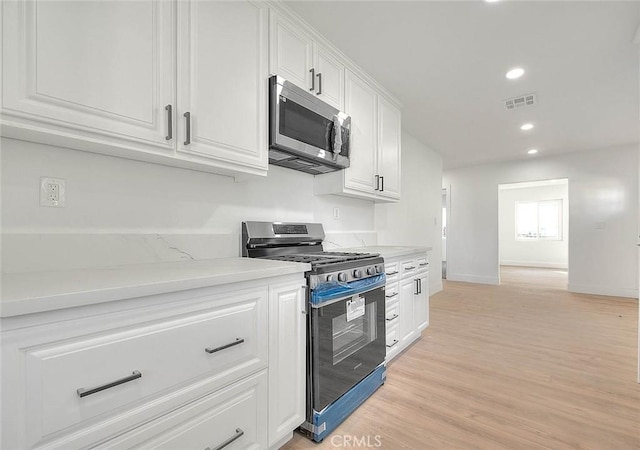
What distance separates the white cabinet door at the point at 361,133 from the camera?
250cm

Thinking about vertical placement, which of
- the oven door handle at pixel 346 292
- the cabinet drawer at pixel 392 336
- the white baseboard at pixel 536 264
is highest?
the oven door handle at pixel 346 292

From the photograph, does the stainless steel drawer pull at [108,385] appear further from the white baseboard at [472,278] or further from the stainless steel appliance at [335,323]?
the white baseboard at [472,278]

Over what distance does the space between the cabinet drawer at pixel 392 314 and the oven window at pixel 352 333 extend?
345 millimetres

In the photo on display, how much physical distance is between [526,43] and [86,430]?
3248 millimetres

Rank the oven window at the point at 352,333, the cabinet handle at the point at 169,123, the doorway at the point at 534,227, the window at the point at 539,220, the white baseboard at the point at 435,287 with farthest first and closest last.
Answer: the window at the point at 539,220
the doorway at the point at 534,227
the white baseboard at the point at 435,287
the oven window at the point at 352,333
the cabinet handle at the point at 169,123

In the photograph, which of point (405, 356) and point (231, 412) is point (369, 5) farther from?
point (405, 356)

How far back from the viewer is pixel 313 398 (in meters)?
1.58

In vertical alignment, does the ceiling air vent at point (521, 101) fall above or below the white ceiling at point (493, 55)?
below

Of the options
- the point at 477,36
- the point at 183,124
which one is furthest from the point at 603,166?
the point at 183,124

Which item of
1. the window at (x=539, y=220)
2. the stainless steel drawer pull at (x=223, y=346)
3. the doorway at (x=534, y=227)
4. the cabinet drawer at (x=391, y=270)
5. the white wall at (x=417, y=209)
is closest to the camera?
the stainless steel drawer pull at (x=223, y=346)

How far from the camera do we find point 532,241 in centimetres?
A: 912

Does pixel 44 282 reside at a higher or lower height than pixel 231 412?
higher

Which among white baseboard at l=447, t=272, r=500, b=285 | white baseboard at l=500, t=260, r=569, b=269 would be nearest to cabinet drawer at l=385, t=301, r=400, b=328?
white baseboard at l=447, t=272, r=500, b=285

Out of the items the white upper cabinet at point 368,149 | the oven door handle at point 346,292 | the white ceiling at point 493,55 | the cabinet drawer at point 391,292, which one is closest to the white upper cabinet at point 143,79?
the white ceiling at point 493,55
